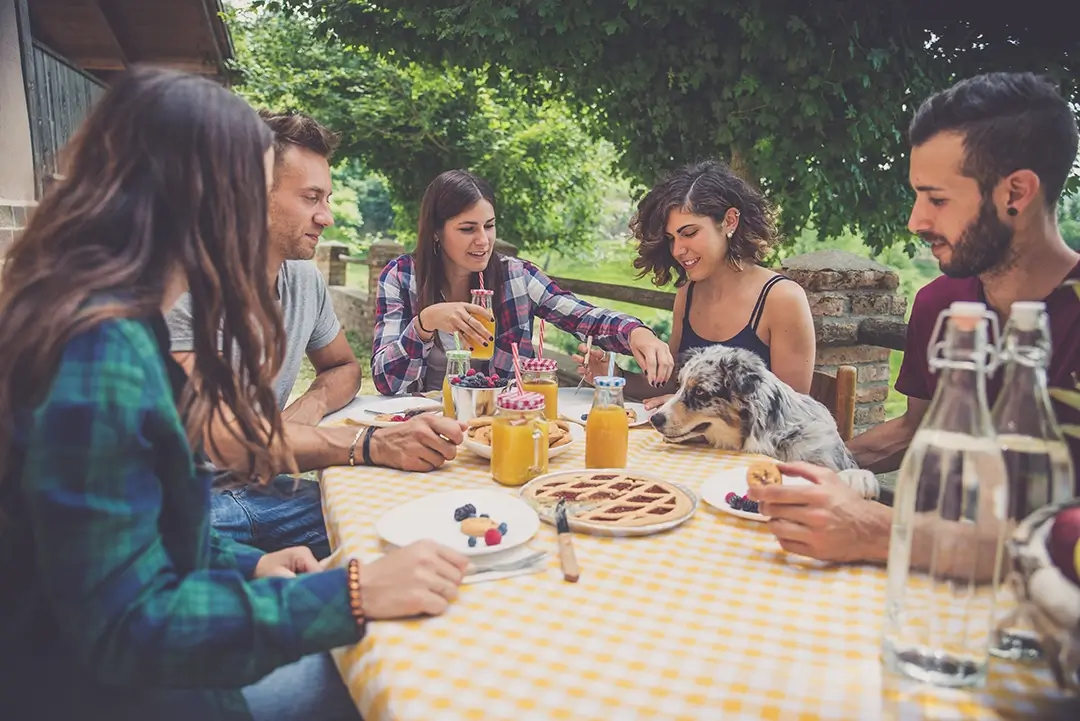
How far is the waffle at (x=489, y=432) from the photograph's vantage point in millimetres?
1988

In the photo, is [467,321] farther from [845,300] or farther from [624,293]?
[624,293]

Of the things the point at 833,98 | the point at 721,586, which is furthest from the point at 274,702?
the point at 833,98

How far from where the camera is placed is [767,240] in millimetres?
3010

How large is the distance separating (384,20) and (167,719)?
648 cm

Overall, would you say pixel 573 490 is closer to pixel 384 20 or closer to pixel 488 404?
pixel 488 404

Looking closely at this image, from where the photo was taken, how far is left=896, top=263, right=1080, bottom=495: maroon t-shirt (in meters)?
1.59

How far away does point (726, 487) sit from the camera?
1.67m

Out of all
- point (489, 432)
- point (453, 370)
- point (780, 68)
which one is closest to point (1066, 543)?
point (489, 432)

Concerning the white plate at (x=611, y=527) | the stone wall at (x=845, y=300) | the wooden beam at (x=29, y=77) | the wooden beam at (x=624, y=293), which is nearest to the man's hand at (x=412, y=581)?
the white plate at (x=611, y=527)

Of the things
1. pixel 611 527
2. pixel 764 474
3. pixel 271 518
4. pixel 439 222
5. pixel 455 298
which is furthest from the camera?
pixel 455 298

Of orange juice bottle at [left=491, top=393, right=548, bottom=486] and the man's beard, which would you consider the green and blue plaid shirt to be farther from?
the man's beard

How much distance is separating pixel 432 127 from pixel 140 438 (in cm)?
1027

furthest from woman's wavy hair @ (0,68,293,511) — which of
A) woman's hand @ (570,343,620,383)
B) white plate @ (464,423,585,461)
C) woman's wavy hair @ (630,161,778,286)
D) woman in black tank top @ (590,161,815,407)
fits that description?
woman's wavy hair @ (630,161,778,286)

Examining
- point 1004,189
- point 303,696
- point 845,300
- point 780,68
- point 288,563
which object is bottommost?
point 303,696
